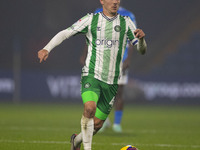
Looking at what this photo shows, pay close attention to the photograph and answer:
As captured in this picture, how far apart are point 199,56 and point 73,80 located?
7.71 m

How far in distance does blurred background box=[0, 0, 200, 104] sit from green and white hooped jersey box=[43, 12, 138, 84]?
14238 millimetres

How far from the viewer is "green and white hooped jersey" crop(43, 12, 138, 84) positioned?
223 inches

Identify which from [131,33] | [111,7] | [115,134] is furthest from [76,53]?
[111,7]

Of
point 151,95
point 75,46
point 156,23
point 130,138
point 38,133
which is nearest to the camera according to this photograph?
point 130,138

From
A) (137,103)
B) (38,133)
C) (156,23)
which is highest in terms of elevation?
(156,23)

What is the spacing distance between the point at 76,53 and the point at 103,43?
18875mm

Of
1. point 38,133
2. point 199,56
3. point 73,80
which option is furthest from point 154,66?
point 38,133

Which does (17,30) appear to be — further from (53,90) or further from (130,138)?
(130,138)

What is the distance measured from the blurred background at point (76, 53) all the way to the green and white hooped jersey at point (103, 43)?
14.2 metres

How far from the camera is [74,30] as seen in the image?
568cm

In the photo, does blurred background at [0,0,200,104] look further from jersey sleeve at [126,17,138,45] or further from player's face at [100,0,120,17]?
player's face at [100,0,120,17]

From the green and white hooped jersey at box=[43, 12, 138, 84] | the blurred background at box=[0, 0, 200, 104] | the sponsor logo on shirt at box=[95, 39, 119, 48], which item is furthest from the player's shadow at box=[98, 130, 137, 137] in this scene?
the blurred background at box=[0, 0, 200, 104]

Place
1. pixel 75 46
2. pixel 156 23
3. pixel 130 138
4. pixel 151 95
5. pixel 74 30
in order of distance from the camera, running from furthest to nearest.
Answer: pixel 156 23
pixel 75 46
pixel 151 95
pixel 130 138
pixel 74 30

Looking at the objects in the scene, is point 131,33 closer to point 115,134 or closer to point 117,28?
point 117,28
